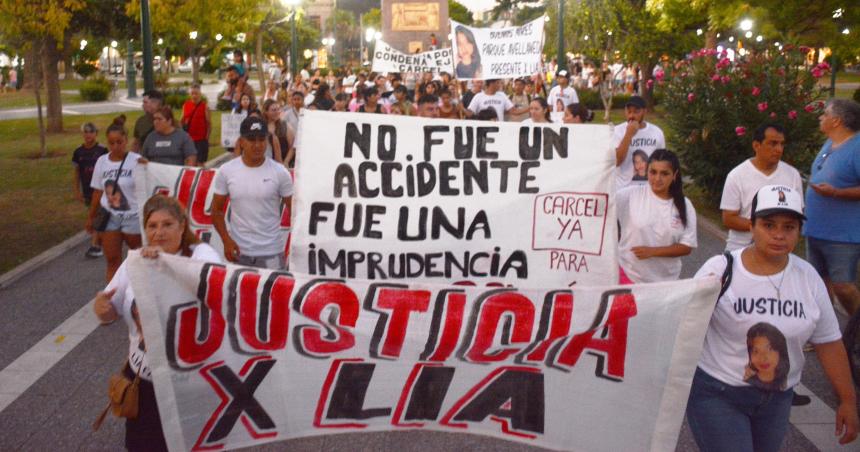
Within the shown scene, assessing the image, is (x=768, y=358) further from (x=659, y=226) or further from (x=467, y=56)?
(x=467, y=56)

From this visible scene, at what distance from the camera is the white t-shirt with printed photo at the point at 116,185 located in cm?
819

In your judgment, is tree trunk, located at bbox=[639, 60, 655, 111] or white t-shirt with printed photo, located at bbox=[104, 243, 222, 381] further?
tree trunk, located at bbox=[639, 60, 655, 111]

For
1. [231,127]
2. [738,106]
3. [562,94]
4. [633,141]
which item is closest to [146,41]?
[231,127]

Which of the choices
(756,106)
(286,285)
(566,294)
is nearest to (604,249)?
(566,294)

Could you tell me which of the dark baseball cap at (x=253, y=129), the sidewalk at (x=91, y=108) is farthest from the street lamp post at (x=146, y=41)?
the sidewalk at (x=91, y=108)

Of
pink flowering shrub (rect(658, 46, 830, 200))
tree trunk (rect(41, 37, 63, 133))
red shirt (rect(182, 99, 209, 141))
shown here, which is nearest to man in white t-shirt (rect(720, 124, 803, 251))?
pink flowering shrub (rect(658, 46, 830, 200))

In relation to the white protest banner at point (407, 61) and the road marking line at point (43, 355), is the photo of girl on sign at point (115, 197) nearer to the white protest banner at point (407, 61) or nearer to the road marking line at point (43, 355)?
Result: the road marking line at point (43, 355)

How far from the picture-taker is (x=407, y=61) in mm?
20203

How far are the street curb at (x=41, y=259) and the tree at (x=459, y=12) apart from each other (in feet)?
324

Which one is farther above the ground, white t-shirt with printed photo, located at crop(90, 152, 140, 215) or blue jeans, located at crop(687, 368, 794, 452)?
white t-shirt with printed photo, located at crop(90, 152, 140, 215)

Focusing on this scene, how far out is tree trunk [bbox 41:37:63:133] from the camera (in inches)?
883

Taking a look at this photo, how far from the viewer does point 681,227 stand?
5.78 metres

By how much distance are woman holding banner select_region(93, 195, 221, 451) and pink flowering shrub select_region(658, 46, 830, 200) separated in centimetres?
948

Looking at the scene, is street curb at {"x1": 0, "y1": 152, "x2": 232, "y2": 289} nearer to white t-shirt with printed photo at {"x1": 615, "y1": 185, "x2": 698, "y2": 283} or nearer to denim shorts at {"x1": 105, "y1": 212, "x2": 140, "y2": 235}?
denim shorts at {"x1": 105, "y1": 212, "x2": 140, "y2": 235}
